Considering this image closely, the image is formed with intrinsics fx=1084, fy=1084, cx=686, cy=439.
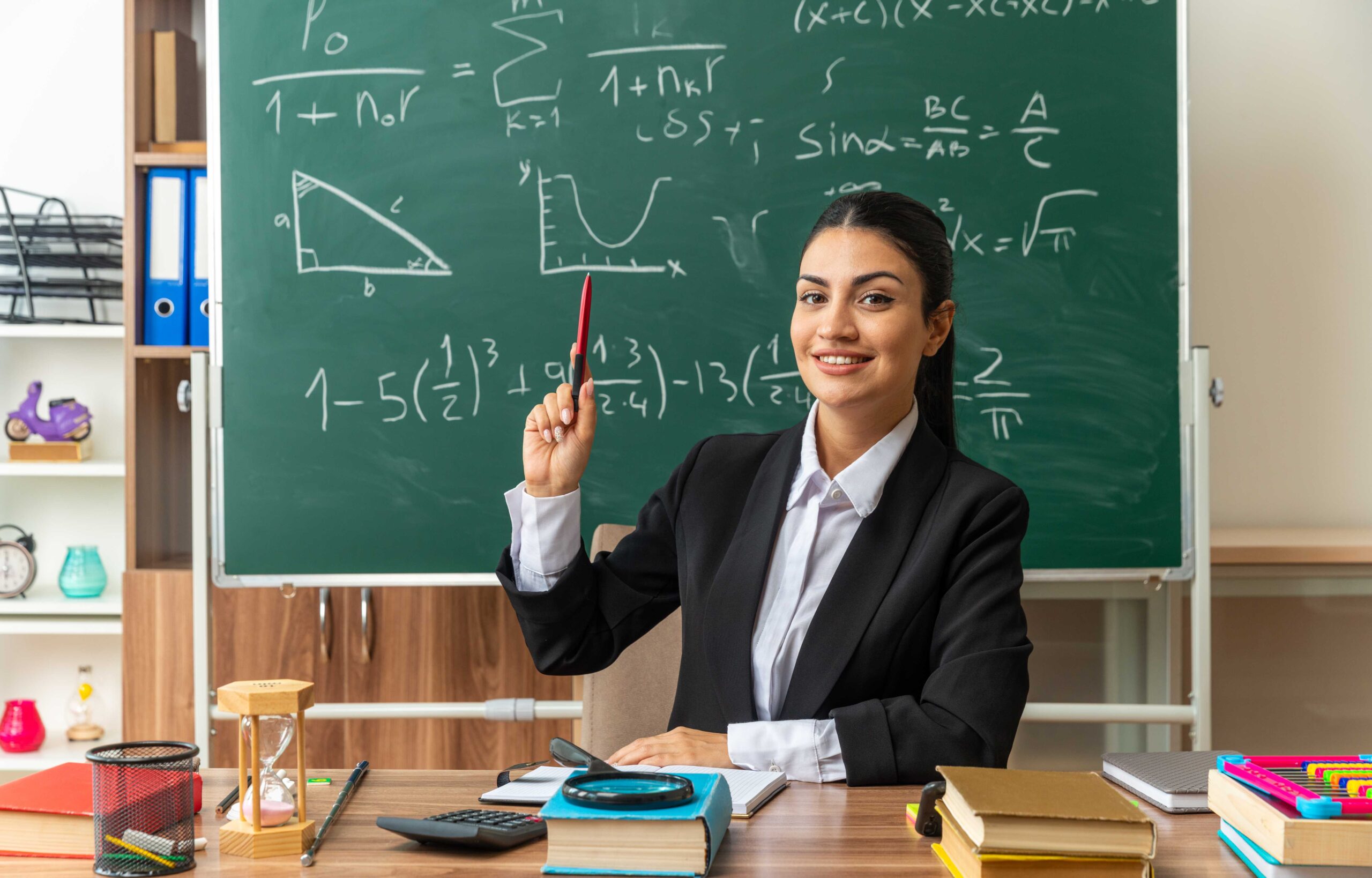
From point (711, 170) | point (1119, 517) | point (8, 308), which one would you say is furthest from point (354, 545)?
point (1119, 517)

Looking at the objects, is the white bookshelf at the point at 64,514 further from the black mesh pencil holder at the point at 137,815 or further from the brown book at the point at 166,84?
the black mesh pencil holder at the point at 137,815

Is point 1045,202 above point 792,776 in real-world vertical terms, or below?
above

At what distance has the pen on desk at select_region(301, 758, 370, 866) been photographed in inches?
34.5

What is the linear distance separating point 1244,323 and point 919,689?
5.75ft

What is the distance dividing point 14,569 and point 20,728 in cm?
38

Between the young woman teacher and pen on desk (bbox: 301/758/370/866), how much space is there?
0.28 meters

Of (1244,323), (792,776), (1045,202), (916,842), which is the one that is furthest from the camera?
(1244,323)

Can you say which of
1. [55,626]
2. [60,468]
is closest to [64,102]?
[60,468]

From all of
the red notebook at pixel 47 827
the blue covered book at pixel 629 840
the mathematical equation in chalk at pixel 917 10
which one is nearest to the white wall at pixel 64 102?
the mathematical equation in chalk at pixel 917 10

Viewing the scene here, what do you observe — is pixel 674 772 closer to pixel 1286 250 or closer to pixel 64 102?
pixel 1286 250

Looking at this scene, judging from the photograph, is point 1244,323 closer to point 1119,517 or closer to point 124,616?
point 1119,517

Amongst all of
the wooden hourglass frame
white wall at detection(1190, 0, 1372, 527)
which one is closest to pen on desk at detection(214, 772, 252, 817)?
the wooden hourglass frame

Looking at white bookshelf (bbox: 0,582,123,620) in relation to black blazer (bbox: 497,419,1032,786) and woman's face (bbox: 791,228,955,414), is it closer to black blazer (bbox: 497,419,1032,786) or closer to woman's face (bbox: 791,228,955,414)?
black blazer (bbox: 497,419,1032,786)

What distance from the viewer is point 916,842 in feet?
3.06
